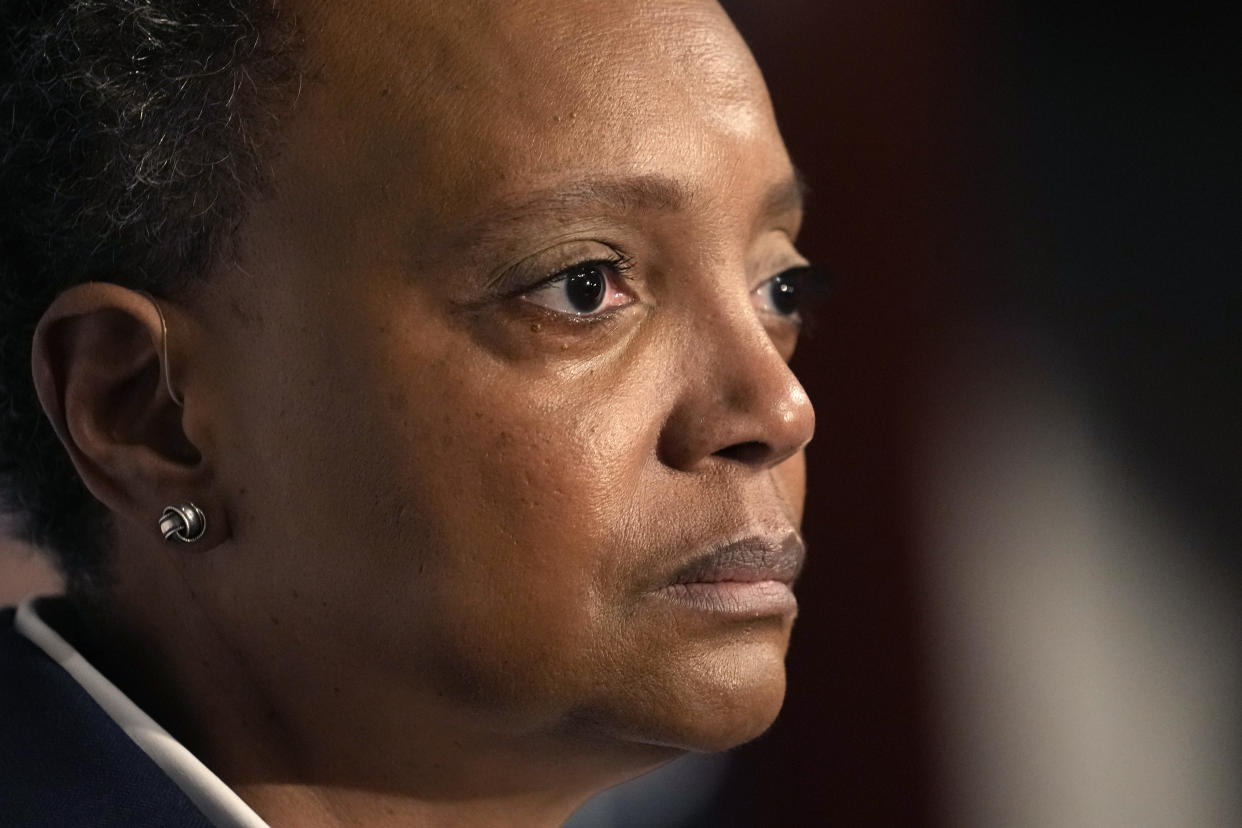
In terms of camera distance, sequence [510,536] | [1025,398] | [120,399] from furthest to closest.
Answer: [1025,398] < [120,399] < [510,536]

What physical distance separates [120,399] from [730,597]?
18.8 inches

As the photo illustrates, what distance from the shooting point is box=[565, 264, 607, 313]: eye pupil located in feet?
3.53

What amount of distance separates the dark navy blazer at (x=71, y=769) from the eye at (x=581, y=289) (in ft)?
1.42

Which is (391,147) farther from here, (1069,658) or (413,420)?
(1069,658)

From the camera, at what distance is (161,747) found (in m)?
1.11

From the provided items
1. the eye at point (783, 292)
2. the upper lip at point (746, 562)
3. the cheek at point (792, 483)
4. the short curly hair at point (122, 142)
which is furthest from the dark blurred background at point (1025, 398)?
the short curly hair at point (122, 142)

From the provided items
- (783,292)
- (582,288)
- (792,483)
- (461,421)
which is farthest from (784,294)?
(461,421)

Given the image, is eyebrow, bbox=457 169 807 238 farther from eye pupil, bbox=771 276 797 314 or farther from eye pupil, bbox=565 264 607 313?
eye pupil, bbox=771 276 797 314

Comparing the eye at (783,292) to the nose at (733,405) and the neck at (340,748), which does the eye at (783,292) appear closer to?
the nose at (733,405)

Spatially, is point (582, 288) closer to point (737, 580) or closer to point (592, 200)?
point (592, 200)

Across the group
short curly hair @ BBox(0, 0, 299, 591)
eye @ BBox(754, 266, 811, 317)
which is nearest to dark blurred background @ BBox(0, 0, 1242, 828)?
eye @ BBox(754, 266, 811, 317)

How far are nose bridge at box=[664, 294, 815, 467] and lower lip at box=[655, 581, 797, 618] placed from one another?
88 mm

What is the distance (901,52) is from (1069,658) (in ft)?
2.82

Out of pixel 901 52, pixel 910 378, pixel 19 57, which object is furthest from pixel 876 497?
pixel 19 57
